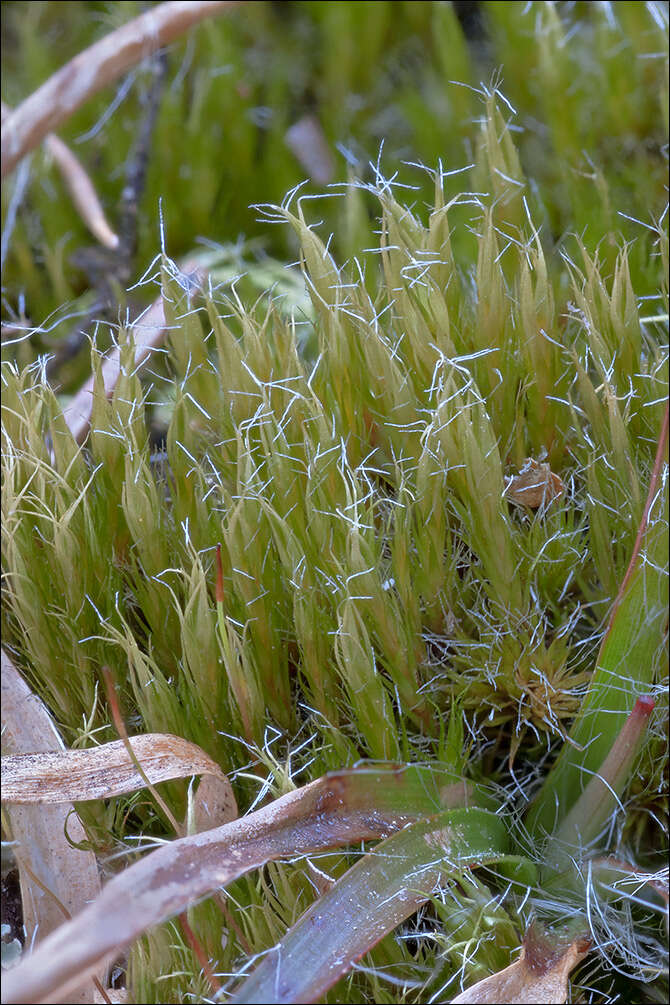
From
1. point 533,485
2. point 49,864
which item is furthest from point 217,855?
point 533,485

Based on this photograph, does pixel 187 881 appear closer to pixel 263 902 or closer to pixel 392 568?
pixel 263 902

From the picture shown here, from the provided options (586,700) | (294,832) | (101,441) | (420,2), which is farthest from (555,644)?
(420,2)

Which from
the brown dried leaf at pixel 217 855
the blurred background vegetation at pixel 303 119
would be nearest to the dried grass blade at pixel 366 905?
the brown dried leaf at pixel 217 855

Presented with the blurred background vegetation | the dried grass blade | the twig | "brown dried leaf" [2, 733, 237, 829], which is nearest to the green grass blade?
the dried grass blade

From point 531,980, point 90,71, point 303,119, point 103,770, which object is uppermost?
point 90,71

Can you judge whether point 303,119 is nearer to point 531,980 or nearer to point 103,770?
point 103,770

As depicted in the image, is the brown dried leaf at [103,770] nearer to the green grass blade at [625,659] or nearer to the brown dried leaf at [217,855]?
the brown dried leaf at [217,855]
